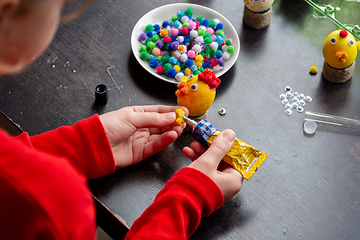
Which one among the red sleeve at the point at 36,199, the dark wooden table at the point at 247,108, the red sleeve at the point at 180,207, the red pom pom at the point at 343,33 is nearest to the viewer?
the red sleeve at the point at 36,199

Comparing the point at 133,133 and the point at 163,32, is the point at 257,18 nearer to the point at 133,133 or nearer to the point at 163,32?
the point at 163,32

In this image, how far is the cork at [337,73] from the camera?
0.82 m

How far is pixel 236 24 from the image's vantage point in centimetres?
97

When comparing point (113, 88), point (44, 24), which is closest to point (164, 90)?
point (113, 88)

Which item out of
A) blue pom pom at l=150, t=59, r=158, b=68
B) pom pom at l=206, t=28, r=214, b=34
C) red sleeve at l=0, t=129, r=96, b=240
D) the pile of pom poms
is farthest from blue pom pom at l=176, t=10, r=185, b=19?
red sleeve at l=0, t=129, r=96, b=240

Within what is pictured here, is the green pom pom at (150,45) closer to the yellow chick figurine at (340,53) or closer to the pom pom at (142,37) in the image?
the pom pom at (142,37)

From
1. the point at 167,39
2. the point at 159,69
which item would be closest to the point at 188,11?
the point at 167,39

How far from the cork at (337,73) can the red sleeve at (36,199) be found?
0.79 m

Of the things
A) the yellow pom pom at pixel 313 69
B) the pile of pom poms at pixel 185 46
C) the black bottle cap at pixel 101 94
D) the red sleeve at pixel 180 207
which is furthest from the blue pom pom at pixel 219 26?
the red sleeve at pixel 180 207

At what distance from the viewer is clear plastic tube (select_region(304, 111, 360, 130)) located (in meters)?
0.78

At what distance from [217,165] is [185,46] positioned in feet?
1.36

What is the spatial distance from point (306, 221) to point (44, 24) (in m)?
0.66

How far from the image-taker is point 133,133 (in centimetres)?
72

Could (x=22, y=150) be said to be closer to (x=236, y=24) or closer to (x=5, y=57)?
(x=5, y=57)
